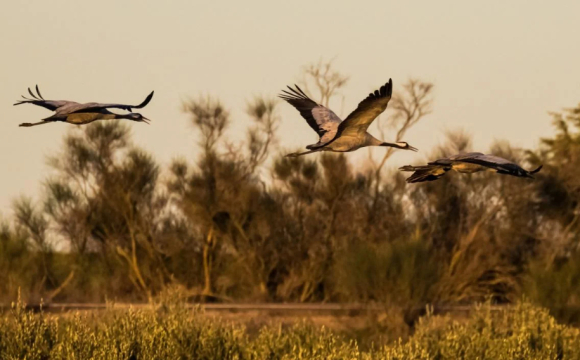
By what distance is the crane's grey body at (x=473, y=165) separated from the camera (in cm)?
855

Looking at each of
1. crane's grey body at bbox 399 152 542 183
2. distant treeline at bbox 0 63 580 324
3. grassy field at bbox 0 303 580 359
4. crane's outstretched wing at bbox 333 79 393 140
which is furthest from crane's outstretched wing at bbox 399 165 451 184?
distant treeline at bbox 0 63 580 324

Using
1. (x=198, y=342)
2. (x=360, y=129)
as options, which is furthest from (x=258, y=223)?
(x=360, y=129)

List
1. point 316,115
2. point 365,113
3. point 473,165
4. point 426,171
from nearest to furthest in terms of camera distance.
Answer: point 473,165
point 426,171
point 365,113
point 316,115

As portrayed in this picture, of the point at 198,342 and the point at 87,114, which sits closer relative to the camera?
the point at 87,114

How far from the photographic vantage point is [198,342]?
24219 mm

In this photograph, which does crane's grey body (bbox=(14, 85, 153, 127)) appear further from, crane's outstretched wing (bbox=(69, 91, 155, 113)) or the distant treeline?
the distant treeline

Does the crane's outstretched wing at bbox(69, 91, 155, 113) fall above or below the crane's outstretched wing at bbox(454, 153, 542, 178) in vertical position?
above

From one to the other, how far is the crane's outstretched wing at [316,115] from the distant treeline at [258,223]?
1194 inches

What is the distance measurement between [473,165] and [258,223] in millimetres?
37438

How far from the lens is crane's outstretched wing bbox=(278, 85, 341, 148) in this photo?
11729mm

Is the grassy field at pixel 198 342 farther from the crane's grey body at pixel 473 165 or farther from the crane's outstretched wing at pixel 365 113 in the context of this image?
the crane's grey body at pixel 473 165

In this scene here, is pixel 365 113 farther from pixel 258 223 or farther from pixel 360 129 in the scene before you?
pixel 258 223

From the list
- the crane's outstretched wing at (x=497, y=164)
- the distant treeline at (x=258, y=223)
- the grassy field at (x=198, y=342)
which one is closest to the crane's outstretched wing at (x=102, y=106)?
the crane's outstretched wing at (x=497, y=164)

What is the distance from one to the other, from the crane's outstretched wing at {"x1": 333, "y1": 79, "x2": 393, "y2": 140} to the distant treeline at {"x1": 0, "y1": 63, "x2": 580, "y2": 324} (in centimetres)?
3330
